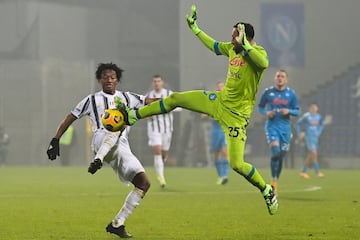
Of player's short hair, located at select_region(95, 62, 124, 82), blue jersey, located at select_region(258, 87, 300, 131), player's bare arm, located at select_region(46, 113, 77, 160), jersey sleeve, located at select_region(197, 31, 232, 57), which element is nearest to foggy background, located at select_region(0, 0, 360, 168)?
blue jersey, located at select_region(258, 87, 300, 131)

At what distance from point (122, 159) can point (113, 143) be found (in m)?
0.23

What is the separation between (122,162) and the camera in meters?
10.5

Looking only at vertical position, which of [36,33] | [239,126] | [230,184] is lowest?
[230,184]

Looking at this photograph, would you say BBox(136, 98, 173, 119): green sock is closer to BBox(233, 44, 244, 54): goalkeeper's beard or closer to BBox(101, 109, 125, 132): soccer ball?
BBox(101, 109, 125, 132): soccer ball

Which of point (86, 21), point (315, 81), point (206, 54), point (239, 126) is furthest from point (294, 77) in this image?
point (239, 126)

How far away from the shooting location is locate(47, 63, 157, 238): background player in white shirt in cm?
1027

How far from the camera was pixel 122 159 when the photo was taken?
1051 centimetres

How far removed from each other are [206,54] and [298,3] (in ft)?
14.4

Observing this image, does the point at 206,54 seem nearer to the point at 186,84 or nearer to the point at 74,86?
the point at 186,84

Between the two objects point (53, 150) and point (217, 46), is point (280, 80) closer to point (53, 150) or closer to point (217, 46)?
point (217, 46)

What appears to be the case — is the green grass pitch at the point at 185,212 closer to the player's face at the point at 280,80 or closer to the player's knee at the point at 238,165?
the player's knee at the point at 238,165

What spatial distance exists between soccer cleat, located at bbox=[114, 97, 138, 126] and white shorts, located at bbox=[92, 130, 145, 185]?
0.37 metres

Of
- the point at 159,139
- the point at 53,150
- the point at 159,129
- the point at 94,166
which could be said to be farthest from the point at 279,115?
the point at 94,166

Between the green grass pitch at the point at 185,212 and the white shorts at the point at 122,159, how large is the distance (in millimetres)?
677
